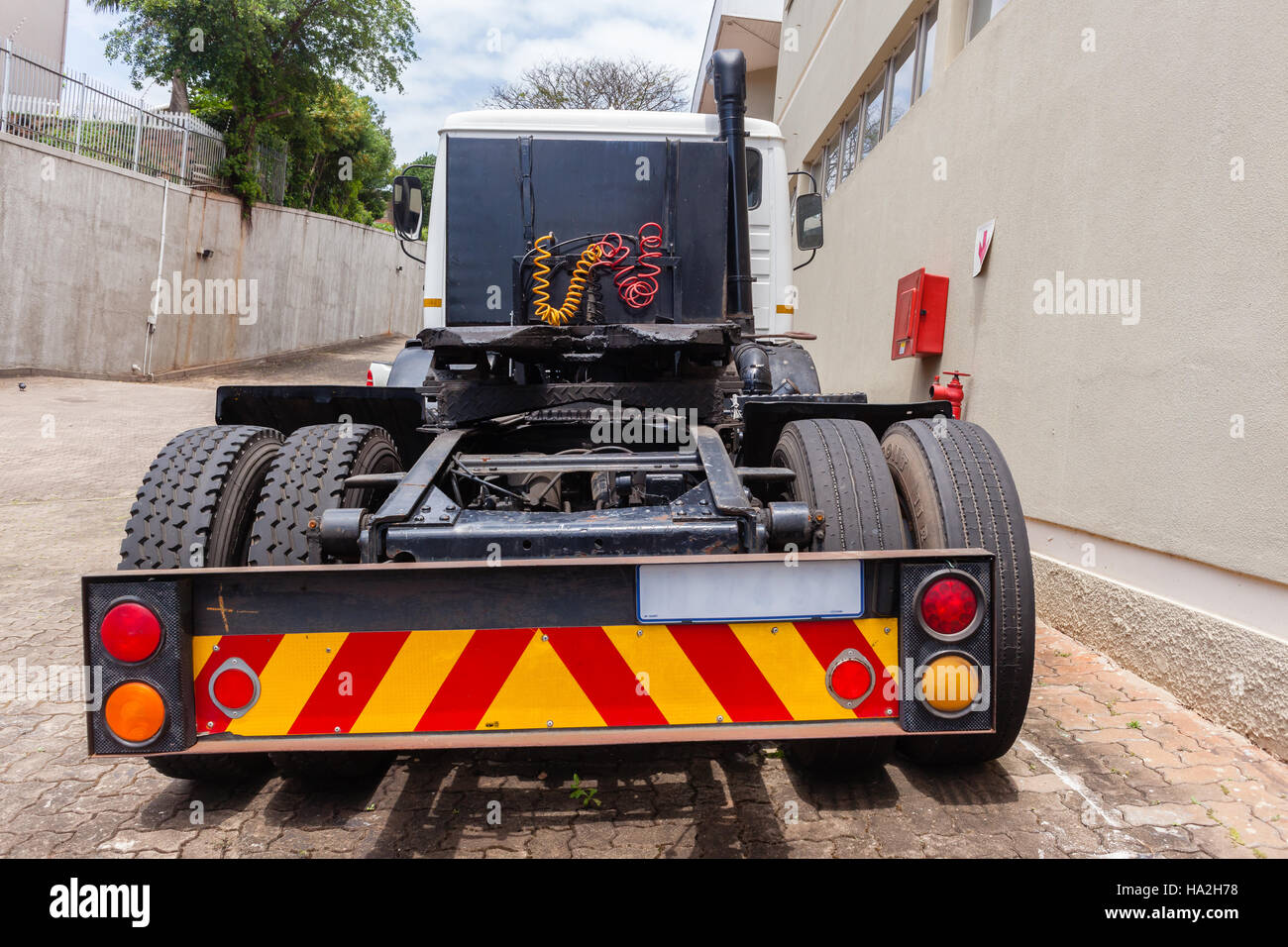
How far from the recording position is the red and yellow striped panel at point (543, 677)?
1914mm

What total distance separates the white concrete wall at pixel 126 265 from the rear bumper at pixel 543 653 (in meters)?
14.5

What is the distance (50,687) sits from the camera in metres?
3.75

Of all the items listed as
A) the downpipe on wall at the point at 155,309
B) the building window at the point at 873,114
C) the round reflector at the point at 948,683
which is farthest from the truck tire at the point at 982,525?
the downpipe on wall at the point at 155,309

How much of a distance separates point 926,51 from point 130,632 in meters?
8.25

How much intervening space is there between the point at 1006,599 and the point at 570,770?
1554 millimetres

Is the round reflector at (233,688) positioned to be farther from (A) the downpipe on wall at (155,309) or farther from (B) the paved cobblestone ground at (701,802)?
(A) the downpipe on wall at (155,309)

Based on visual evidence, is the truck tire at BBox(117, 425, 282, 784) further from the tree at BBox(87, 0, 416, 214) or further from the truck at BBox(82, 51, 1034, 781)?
the tree at BBox(87, 0, 416, 214)

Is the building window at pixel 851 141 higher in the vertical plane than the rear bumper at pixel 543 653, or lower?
higher

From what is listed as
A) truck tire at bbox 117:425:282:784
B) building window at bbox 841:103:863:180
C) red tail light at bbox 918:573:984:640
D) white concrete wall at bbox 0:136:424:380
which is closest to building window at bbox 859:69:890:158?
building window at bbox 841:103:863:180

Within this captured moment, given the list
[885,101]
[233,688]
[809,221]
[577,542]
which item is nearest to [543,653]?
[577,542]

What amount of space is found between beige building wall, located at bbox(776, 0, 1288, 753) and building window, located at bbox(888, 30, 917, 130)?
5.70 ft

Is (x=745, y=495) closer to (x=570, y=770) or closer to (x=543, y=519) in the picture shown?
(x=543, y=519)

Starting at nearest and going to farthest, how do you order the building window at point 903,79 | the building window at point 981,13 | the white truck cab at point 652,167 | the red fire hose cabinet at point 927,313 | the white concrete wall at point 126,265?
the white truck cab at point 652,167 → the building window at point 981,13 → the red fire hose cabinet at point 927,313 → the building window at point 903,79 → the white concrete wall at point 126,265

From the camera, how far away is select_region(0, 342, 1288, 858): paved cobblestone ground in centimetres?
250
